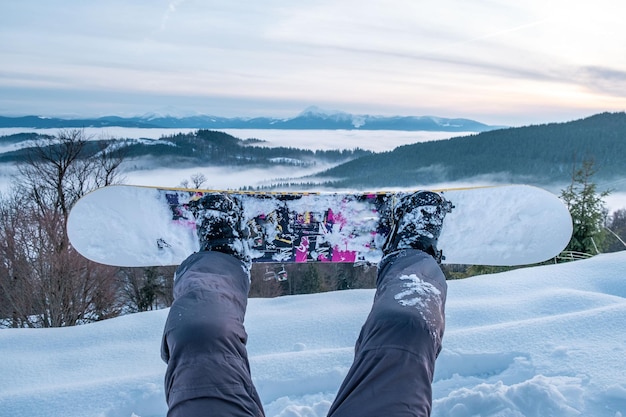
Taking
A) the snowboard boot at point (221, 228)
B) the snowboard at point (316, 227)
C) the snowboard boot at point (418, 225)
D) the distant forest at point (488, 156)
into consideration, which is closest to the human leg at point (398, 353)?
the snowboard boot at point (418, 225)

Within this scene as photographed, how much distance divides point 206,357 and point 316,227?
109 inches

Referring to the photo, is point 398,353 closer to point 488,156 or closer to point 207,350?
point 207,350

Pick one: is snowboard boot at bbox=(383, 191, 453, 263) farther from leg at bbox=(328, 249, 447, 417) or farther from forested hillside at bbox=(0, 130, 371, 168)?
forested hillside at bbox=(0, 130, 371, 168)

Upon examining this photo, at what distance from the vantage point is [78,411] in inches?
94.9

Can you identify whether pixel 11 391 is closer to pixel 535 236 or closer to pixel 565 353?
pixel 565 353

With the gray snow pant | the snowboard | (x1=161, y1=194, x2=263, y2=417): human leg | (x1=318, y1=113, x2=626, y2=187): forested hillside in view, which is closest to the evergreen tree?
the snowboard

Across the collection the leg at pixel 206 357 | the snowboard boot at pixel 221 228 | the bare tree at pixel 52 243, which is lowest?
the bare tree at pixel 52 243

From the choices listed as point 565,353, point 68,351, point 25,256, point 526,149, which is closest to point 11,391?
point 68,351

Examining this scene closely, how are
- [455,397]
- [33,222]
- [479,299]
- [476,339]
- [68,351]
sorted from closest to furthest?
[455,397] → [476,339] → [68,351] → [479,299] → [33,222]

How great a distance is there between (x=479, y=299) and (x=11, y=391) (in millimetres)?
3428

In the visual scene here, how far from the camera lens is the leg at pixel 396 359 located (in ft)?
5.29

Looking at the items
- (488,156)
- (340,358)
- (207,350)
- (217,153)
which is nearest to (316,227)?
(340,358)

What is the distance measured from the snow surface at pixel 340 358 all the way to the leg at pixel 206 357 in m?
0.52

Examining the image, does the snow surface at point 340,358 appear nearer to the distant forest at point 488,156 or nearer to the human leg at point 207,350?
the human leg at point 207,350
